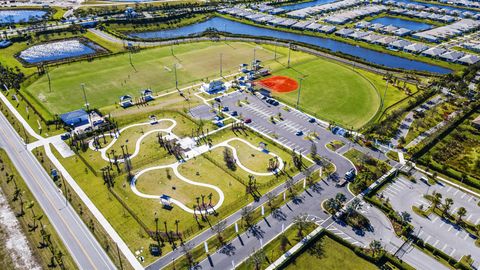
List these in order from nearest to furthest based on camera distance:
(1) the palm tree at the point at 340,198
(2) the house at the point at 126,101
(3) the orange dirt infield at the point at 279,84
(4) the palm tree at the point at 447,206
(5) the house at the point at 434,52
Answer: (4) the palm tree at the point at 447,206 < (1) the palm tree at the point at 340,198 < (2) the house at the point at 126,101 < (3) the orange dirt infield at the point at 279,84 < (5) the house at the point at 434,52

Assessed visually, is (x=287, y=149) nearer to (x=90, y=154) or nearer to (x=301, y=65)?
(x=90, y=154)

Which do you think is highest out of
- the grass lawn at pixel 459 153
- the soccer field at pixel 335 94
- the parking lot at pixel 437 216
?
the soccer field at pixel 335 94

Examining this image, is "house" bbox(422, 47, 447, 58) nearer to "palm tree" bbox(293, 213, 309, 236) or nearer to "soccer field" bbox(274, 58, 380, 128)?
"soccer field" bbox(274, 58, 380, 128)

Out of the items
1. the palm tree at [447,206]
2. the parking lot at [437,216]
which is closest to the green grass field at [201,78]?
the parking lot at [437,216]

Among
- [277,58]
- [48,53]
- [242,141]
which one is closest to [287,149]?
[242,141]

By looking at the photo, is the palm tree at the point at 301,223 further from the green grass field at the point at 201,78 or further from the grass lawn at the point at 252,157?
the green grass field at the point at 201,78

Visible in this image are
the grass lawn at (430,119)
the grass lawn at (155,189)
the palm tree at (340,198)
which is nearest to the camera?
the grass lawn at (155,189)

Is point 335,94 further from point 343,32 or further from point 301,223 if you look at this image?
point 343,32
